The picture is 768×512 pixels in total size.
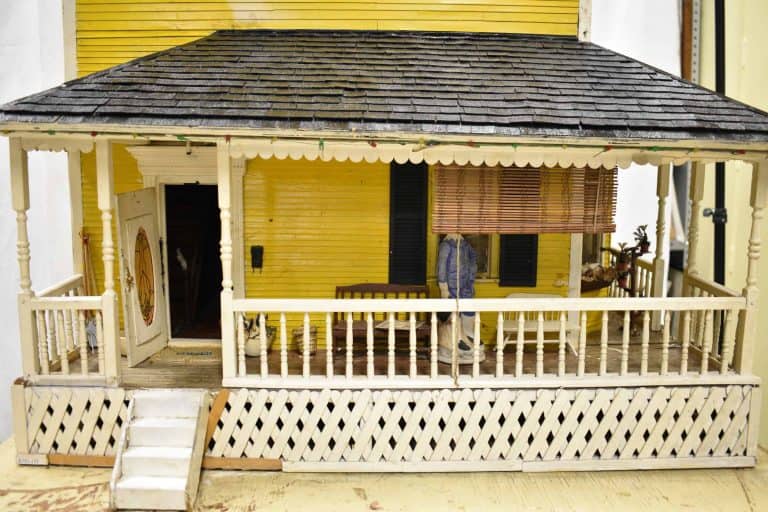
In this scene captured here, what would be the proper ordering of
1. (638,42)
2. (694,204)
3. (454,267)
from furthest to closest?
(638,42)
(694,204)
(454,267)

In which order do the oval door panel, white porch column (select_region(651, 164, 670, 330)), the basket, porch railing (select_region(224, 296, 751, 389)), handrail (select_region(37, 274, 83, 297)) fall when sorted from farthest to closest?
white porch column (select_region(651, 164, 670, 330)) < the basket < the oval door panel < handrail (select_region(37, 274, 83, 297)) < porch railing (select_region(224, 296, 751, 389))

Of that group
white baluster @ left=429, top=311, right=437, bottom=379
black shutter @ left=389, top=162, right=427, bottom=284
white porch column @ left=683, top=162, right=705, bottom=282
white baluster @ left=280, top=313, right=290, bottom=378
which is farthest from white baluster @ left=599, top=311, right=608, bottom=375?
white baluster @ left=280, top=313, right=290, bottom=378

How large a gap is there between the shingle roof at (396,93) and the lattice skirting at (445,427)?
296 cm

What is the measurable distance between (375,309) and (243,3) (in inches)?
196

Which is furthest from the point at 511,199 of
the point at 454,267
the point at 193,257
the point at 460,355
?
the point at 193,257

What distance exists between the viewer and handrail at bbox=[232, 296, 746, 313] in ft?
24.2

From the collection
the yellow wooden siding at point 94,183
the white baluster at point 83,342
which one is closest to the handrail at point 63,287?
the white baluster at point 83,342

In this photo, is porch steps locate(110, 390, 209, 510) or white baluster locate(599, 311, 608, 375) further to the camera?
white baluster locate(599, 311, 608, 375)

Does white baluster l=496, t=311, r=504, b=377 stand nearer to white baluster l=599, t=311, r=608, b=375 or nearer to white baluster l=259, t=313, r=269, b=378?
white baluster l=599, t=311, r=608, b=375

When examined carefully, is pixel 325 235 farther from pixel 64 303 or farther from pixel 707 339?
pixel 707 339

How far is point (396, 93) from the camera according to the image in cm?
753

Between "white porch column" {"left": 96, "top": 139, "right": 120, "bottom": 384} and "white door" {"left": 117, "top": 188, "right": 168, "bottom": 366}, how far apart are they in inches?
36.2

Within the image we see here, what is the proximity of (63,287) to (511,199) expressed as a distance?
215 inches

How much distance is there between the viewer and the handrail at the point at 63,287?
7.87m
